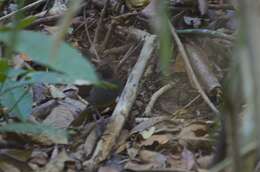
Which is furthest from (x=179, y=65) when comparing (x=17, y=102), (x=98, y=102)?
(x=17, y=102)

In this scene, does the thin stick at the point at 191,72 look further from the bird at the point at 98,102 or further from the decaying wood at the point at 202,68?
the bird at the point at 98,102

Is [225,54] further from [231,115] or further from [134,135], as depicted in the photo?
[231,115]

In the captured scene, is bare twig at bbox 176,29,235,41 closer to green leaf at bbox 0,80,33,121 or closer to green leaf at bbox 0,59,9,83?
green leaf at bbox 0,80,33,121

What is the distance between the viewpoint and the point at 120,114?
1.57 metres

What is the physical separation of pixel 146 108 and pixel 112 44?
1.64 feet

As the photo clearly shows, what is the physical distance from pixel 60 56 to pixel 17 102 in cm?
55

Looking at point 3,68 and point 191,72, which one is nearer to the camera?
point 3,68

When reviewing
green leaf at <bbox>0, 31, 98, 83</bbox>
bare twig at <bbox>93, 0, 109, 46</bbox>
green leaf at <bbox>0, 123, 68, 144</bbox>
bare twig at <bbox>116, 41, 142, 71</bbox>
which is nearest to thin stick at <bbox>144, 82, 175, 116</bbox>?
bare twig at <bbox>116, 41, 142, 71</bbox>

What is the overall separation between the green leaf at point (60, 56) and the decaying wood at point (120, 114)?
492 millimetres

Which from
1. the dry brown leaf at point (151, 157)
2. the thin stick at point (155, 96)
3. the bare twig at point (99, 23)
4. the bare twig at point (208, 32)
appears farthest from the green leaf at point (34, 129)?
the bare twig at point (99, 23)

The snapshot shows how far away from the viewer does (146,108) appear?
173 cm

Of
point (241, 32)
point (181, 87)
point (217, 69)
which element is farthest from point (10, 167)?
point (241, 32)

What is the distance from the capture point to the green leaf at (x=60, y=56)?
93 centimetres

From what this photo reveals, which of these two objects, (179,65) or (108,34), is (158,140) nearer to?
(179,65)
